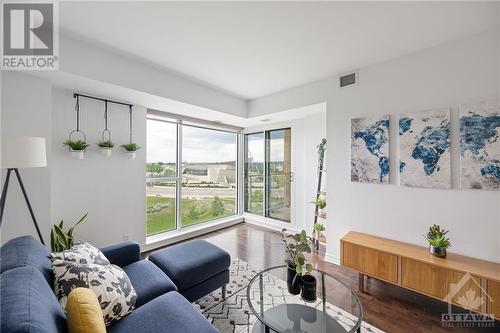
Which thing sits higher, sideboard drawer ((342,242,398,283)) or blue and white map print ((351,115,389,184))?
blue and white map print ((351,115,389,184))

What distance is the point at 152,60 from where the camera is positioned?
2.54m

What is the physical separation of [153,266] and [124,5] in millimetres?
2165

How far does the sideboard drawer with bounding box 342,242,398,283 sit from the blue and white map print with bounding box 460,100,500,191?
102 centimetres

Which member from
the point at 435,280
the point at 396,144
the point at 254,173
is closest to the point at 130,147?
the point at 254,173

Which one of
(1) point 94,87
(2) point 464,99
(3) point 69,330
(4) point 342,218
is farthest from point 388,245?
(1) point 94,87

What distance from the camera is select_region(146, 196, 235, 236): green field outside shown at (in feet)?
11.9

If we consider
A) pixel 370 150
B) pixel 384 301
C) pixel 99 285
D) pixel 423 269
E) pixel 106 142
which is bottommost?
pixel 384 301

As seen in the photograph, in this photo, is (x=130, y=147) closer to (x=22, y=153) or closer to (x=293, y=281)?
(x=22, y=153)

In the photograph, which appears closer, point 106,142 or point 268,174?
point 106,142

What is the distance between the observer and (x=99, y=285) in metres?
1.30

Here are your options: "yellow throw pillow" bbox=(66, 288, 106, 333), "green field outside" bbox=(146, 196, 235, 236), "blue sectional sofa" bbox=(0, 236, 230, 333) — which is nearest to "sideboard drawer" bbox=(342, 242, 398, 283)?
"blue sectional sofa" bbox=(0, 236, 230, 333)

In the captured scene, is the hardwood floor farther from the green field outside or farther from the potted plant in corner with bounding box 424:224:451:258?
the green field outside

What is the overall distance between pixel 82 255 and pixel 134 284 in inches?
17.1

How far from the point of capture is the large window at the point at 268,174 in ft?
14.6
